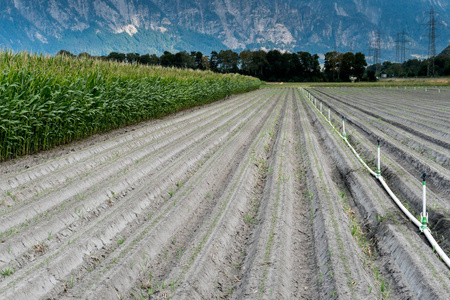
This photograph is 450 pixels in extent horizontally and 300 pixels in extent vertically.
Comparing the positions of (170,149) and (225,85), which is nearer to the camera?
Result: (170,149)

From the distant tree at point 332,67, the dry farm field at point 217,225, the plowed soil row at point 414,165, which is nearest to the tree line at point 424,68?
the distant tree at point 332,67

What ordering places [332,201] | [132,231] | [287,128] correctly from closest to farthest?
1. [132,231]
2. [332,201]
3. [287,128]

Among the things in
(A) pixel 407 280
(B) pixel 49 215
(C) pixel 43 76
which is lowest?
(A) pixel 407 280

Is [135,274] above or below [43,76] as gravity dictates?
below

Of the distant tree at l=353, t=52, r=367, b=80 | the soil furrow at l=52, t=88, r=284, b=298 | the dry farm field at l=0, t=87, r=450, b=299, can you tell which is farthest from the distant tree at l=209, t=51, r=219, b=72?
the soil furrow at l=52, t=88, r=284, b=298

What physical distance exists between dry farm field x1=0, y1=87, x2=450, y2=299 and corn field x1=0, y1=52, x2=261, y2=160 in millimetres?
710

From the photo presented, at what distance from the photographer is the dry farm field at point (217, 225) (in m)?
4.71

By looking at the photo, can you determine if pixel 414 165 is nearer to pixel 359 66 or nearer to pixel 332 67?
pixel 359 66

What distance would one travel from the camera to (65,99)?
11648 millimetres

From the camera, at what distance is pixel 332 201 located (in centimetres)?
761

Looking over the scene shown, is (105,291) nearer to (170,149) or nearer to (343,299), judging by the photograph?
(343,299)

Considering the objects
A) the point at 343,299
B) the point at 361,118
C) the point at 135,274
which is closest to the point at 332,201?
the point at 343,299

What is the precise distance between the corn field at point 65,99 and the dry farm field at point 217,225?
0.71 meters

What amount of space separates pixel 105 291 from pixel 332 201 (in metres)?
4.67
